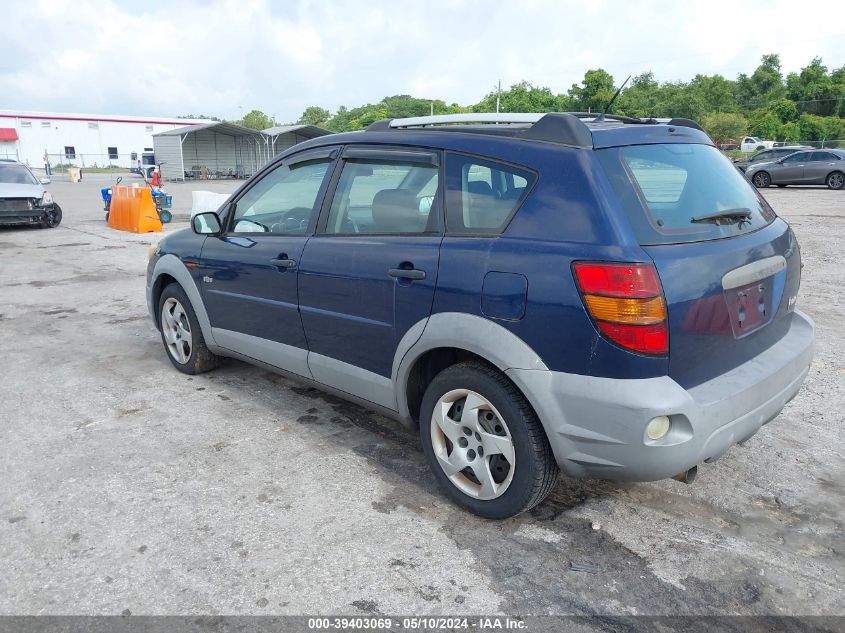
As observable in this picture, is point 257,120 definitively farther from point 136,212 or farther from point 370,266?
point 370,266

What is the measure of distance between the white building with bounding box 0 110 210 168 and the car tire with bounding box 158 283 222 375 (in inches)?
2401

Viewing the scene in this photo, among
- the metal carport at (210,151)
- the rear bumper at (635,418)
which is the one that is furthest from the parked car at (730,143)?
the rear bumper at (635,418)

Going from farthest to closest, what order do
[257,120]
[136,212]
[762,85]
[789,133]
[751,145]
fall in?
[257,120]
[762,85]
[789,133]
[751,145]
[136,212]

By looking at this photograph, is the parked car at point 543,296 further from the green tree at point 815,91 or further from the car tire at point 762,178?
the green tree at point 815,91

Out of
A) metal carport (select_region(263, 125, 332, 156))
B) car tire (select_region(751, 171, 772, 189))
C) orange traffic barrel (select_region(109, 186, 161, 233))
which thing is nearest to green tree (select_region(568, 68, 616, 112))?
metal carport (select_region(263, 125, 332, 156))

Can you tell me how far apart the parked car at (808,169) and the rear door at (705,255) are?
2288 cm

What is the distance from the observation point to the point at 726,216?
2865 millimetres

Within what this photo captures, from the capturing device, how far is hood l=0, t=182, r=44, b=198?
45.6ft

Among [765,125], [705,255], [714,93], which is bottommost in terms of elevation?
[705,255]

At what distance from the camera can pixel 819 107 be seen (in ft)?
220

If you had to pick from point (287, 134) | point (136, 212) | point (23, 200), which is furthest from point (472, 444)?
point (287, 134)

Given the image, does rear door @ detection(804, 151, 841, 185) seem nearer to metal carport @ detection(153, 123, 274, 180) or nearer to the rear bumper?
the rear bumper

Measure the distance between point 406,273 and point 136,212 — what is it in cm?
1296

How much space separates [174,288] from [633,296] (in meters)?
3.59
